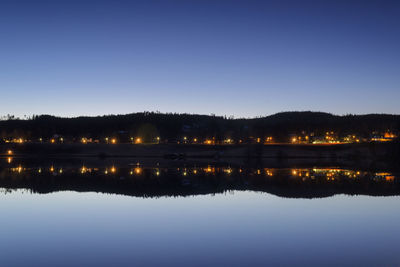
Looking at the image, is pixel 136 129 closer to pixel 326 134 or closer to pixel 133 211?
pixel 326 134

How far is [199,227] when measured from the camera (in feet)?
67.2

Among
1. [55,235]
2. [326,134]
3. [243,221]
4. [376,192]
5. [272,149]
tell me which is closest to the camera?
[55,235]

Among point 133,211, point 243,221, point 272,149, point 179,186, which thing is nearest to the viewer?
point 243,221

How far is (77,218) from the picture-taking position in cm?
2289

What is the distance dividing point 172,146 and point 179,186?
87.0 metres

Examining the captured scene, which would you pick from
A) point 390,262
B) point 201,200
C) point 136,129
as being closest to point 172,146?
point 136,129

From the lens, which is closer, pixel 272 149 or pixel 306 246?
pixel 306 246

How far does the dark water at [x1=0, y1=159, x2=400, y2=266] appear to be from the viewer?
14.9 m

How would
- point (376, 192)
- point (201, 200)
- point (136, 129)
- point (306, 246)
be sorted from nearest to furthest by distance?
point (306, 246) < point (201, 200) < point (376, 192) < point (136, 129)

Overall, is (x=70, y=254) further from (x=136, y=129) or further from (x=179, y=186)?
(x=136, y=129)

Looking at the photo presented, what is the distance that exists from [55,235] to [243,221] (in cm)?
988

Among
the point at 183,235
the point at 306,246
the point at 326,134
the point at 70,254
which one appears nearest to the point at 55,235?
the point at 70,254

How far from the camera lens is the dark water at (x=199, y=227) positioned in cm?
1491

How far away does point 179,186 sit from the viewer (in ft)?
133
